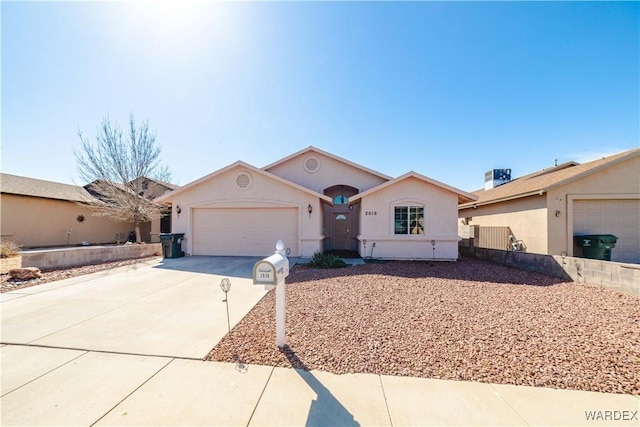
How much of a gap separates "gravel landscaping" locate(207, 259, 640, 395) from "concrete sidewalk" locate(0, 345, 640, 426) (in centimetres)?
20

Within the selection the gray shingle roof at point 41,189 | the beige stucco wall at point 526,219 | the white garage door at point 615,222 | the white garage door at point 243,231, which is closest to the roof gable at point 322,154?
the white garage door at point 243,231

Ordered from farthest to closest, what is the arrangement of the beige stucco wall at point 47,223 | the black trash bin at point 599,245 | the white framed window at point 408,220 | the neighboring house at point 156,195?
the neighboring house at point 156,195 → the beige stucco wall at point 47,223 → the white framed window at point 408,220 → the black trash bin at point 599,245

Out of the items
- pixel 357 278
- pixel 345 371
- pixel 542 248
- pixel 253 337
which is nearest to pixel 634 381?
pixel 345 371

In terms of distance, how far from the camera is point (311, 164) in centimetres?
1416

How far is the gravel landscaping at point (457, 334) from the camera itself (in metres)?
2.91

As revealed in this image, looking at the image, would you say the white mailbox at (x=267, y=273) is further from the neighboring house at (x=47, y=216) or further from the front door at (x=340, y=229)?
the neighboring house at (x=47, y=216)

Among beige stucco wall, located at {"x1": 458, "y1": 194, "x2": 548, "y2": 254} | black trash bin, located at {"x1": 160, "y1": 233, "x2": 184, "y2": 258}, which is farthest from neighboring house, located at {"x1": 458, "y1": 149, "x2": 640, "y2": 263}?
black trash bin, located at {"x1": 160, "y1": 233, "x2": 184, "y2": 258}

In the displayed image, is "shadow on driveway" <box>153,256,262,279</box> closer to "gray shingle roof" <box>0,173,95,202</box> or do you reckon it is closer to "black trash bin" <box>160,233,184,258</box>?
"black trash bin" <box>160,233,184,258</box>

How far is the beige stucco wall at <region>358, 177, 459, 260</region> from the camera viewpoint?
10422 mm

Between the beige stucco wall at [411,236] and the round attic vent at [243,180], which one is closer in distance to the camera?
the beige stucco wall at [411,236]

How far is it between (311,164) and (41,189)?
1720 cm

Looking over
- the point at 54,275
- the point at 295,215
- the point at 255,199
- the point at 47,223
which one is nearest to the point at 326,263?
the point at 295,215

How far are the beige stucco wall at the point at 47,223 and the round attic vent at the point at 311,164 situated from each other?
15.3 m

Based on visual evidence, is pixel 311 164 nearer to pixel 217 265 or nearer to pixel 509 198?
pixel 217 265
